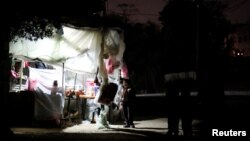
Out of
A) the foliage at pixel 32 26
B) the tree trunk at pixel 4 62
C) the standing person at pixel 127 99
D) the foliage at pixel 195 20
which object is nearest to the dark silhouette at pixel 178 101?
the standing person at pixel 127 99

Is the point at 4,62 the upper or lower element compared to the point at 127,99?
upper

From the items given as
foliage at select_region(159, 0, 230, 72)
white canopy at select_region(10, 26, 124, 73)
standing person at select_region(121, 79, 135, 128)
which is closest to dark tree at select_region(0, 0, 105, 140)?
white canopy at select_region(10, 26, 124, 73)

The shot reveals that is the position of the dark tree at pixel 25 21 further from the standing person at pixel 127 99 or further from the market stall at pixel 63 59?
the standing person at pixel 127 99

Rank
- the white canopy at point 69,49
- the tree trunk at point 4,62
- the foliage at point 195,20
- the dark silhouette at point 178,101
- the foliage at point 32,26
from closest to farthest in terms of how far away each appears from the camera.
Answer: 1. the tree trunk at point 4,62
2. the foliage at point 32,26
3. the dark silhouette at point 178,101
4. the white canopy at point 69,49
5. the foliage at point 195,20

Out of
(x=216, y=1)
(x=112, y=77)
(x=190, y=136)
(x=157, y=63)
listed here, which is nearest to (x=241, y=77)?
(x=157, y=63)

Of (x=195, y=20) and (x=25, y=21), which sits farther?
(x=195, y=20)

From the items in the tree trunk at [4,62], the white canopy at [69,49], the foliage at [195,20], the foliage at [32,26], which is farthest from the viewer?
the foliage at [195,20]

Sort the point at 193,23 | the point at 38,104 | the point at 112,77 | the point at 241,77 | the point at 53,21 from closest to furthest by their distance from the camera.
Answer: the point at 53,21, the point at 38,104, the point at 112,77, the point at 193,23, the point at 241,77

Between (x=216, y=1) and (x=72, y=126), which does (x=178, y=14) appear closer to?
(x=216, y=1)

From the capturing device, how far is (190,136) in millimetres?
13195

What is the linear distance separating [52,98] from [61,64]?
154 cm

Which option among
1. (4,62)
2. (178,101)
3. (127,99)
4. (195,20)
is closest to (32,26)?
(4,62)

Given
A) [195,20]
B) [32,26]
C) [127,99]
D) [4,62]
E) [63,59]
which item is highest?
[195,20]

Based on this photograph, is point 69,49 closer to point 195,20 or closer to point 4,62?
point 4,62
